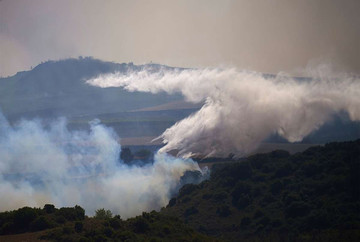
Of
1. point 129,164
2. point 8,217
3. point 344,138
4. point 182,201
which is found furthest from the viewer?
point 344,138

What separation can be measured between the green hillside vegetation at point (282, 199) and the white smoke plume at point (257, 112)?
79.9 feet

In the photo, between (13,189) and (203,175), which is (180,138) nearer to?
(203,175)

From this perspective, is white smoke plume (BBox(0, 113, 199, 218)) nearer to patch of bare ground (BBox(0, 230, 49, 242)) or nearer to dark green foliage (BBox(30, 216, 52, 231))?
dark green foliage (BBox(30, 216, 52, 231))

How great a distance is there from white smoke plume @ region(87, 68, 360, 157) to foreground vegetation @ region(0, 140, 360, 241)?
24324mm

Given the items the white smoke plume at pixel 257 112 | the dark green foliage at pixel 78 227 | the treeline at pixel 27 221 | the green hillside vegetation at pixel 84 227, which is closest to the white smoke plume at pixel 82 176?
the white smoke plume at pixel 257 112

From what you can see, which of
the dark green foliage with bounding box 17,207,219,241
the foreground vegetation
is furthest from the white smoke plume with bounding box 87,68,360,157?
the dark green foliage with bounding box 17,207,219,241

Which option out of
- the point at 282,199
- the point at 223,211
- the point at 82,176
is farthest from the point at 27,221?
the point at 82,176

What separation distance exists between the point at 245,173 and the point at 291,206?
22429mm

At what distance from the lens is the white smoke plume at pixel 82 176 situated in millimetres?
127062

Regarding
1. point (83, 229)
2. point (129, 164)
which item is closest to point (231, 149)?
point (129, 164)

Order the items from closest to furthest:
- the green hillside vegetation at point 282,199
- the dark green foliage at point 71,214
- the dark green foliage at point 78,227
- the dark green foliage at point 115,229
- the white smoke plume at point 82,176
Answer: the dark green foliage at point 115,229
the dark green foliage at point 78,227
the dark green foliage at point 71,214
the green hillside vegetation at point 282,199
the white smoke plume at point 82,176

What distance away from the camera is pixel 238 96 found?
165 m

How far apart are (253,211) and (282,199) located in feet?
17.0

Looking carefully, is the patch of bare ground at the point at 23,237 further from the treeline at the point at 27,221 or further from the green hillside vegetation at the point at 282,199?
the green hillside vegetation at the point at 282,199
